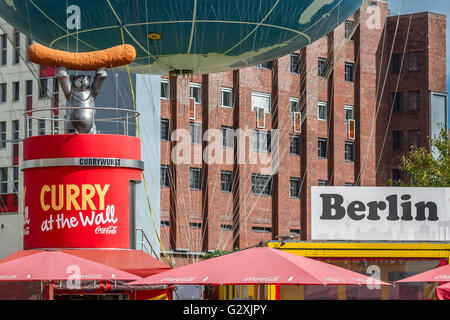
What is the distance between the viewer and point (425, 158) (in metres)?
55.0

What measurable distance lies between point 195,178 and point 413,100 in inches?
948

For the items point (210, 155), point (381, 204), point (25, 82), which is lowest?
point (381, 204)

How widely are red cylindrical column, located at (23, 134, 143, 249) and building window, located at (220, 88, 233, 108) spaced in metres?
48.5

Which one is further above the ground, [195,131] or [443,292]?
[195,131]

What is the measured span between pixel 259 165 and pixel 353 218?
1863 inches

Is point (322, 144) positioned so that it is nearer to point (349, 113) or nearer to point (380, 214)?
point (349, 113)

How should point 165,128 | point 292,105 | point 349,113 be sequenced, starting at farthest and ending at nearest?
point 349,113 < point 292,105 < point 165,128

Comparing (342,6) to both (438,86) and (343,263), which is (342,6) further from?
(438,86)

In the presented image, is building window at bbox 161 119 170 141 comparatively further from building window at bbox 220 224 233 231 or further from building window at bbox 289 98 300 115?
building window at bbox 289 98 300 115

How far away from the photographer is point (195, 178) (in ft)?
225

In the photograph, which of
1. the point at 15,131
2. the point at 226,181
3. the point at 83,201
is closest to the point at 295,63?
the point at 226,181

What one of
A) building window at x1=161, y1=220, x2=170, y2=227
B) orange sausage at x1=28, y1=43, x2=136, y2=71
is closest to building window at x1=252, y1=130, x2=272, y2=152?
building window at x1=161, y1=220, x2=170, y2=227
